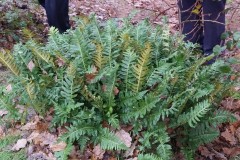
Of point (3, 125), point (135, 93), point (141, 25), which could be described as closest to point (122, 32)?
point (141, 25)

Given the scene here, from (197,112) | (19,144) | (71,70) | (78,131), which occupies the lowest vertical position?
(19,144)

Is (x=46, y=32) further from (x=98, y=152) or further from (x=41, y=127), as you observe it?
(x=98, y=152)

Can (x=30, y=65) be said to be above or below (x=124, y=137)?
above

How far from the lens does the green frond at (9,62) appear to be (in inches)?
117

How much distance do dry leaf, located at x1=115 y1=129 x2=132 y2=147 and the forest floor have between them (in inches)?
6.6

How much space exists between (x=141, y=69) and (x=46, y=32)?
10.6 feet

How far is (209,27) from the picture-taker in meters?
4.00

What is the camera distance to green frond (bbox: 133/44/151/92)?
9.12 ft

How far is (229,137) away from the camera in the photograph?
132 inches

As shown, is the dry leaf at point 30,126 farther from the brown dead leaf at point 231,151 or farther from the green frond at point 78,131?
the brown dead leaf at point 231,151

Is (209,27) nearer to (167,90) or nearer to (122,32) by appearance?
(122,32)

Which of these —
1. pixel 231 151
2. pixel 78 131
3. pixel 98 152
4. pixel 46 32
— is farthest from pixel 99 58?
pixel 46 32

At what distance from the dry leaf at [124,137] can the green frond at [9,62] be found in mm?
961

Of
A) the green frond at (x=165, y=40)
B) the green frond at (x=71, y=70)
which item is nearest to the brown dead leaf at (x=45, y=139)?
the green frond at (x=71, y=70)
